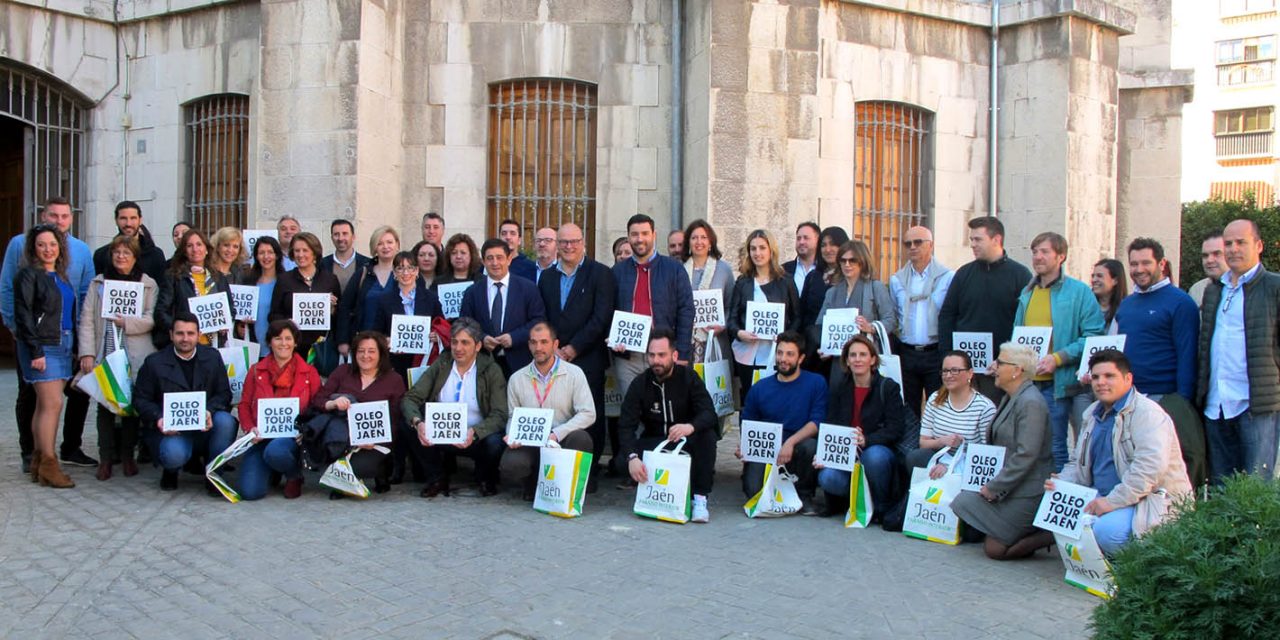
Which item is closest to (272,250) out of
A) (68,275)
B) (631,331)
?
(68,275)

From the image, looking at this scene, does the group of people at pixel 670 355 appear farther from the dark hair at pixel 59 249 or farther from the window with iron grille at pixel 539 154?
the window with iron grille at pixel 539 154

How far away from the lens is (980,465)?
715cm

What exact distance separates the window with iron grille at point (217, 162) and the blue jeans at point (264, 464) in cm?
750

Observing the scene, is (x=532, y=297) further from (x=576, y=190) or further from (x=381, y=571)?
(x=576, y=190)

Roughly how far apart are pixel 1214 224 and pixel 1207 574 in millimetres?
37702

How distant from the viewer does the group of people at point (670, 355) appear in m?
7.02

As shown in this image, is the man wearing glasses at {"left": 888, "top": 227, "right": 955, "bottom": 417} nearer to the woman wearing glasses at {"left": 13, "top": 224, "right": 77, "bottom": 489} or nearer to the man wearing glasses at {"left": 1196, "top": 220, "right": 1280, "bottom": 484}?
the man wearing glasses at {"left": 1196, "top": 220, "right": 1280, "bottom": 484}

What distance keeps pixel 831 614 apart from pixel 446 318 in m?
→ 4.77

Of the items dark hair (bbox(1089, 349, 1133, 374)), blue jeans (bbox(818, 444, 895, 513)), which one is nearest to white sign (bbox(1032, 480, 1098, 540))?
dark hair (bbox(1089, 349, 1133, 374))

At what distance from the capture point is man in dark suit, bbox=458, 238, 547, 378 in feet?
28.9

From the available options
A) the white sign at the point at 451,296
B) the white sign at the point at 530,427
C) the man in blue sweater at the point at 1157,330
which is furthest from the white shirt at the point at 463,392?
the man in blue sweater at the point at 1157,330

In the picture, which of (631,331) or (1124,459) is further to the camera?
(631,331)

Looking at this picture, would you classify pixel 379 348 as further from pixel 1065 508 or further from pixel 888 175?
pixel 888 175

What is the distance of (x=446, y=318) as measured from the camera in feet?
30.1
